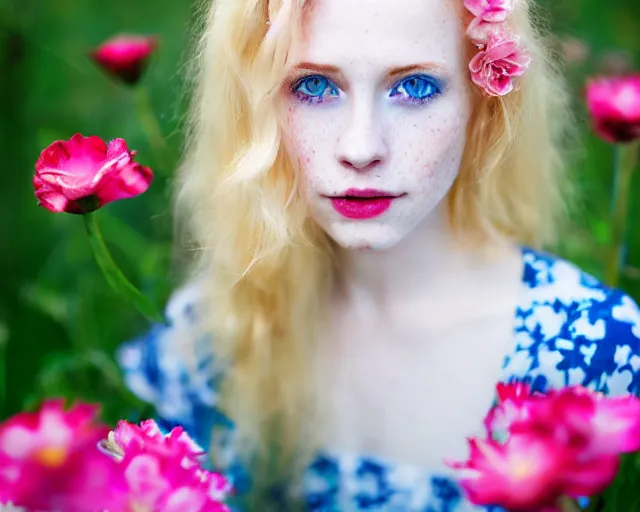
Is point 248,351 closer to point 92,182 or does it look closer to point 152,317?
point 152,317

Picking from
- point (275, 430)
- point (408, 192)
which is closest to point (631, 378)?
point (408, 192)

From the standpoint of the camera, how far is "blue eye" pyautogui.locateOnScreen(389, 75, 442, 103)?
760 millimetres

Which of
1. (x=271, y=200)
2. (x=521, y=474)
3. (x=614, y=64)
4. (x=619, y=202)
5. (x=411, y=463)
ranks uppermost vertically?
(x=614, y=64)

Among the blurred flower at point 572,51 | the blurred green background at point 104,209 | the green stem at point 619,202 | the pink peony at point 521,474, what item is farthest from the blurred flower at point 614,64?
the pink peony at point 521,474

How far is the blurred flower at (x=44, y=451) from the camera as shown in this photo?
41cm

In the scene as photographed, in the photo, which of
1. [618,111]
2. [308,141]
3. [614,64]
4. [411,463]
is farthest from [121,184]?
[614,64]

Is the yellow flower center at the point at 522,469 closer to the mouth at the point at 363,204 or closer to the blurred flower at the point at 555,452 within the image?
the blurred flower at the point at 555,452

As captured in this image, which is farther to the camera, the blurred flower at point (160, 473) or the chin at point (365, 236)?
the chin at point (365, 236)

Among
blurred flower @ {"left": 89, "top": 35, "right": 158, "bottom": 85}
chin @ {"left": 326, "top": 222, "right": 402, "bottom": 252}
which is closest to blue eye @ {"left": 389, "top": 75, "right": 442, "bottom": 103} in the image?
chin @ {"left": 326, "top": 222, "right": 402, "bottom": 252}

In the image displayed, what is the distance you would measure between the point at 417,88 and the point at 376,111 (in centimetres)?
5

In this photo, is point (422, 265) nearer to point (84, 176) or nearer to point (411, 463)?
point (411, 463)

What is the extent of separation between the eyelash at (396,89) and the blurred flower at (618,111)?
1.05ft

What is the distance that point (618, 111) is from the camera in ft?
3.23

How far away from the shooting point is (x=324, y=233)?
964 mm
